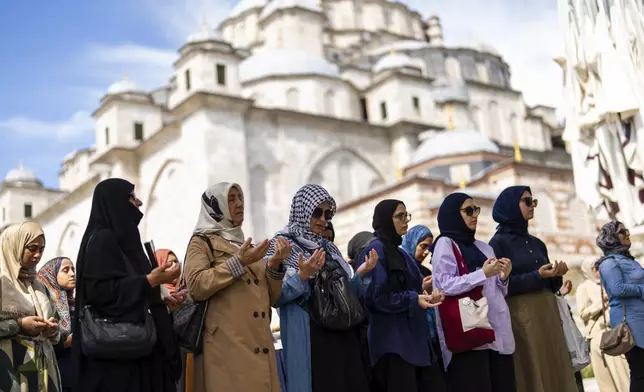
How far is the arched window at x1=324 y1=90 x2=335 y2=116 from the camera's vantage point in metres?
25.3

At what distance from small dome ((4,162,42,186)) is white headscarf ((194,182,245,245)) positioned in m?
32.3

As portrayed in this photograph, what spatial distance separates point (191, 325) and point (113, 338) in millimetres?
485

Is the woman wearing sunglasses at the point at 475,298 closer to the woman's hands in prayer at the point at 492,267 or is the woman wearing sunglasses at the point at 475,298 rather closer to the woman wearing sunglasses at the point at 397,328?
the woman's hands in prayer at the point at 492,267

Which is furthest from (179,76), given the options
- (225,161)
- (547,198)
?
(547,198)

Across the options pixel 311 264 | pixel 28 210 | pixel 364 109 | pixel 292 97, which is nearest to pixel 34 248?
pixel 311 264

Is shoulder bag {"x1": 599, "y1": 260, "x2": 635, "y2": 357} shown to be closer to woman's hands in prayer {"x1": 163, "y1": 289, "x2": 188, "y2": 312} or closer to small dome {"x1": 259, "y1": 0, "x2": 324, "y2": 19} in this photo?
woman's hands in prayer {"x1": 163, "y1": 289, "x2": 188, "y2": 312}

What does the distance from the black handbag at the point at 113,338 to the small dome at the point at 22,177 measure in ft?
107

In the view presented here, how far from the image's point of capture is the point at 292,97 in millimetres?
25203

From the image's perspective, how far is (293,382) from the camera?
391cm

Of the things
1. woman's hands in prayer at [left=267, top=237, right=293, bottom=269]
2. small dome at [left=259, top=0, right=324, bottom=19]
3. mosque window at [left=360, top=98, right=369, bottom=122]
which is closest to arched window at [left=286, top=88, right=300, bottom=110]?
mosque window at [left=360, top=98, right=369, bottom=122]

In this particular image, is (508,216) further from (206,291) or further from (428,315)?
(206,291)

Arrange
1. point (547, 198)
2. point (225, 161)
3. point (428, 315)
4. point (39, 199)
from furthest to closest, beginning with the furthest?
point (39, 199)
point (225, 161)
point (547, 198)
point (428, 315)

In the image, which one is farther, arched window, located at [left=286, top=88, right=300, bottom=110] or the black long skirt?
arched window, located at [left=286, top=88, right=300, bottom=110]

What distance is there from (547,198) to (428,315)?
12474mm
